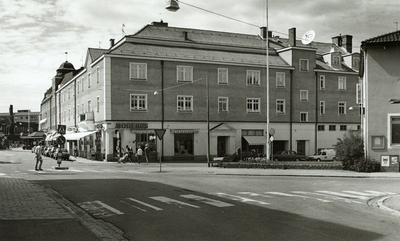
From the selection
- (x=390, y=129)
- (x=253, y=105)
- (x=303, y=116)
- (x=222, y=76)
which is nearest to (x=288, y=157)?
(x=253, y=105)

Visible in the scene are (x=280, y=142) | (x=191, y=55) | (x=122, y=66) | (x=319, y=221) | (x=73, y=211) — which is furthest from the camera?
(x=280, y=142)

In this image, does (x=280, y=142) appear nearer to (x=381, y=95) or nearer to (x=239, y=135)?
(x=239, y=135)

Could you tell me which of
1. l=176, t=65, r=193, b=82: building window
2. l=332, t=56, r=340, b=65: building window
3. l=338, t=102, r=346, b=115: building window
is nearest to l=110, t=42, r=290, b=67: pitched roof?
l=176, t=65, r=193, b=82: building window

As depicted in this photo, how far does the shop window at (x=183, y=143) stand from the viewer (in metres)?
44.3

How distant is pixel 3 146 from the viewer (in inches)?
4031

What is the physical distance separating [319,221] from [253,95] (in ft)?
128

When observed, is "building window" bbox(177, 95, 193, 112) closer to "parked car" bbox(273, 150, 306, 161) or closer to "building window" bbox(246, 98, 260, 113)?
"building window" bbox(246, 98, 260, 113)

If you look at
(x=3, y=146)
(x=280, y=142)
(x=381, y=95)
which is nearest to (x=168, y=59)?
(x=280, y=142)

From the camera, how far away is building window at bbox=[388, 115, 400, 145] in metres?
26.4

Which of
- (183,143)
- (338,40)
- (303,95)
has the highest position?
(338,40)

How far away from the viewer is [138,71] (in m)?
42.7

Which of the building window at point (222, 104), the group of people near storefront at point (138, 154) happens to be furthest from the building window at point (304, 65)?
the group of people near storefront at point (138, 154)

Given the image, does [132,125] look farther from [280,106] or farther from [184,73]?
[280,106]

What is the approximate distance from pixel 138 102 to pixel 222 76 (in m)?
10.00
